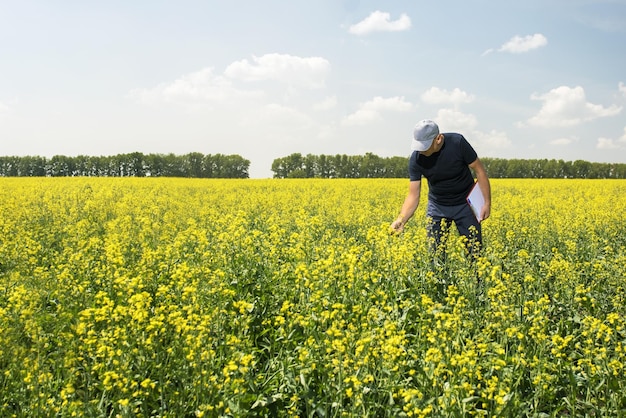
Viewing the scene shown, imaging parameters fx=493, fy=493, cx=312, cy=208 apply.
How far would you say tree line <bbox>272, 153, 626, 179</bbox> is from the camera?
253 ft

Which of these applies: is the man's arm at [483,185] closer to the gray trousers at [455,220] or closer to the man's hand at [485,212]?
the man's hand at [485,212]

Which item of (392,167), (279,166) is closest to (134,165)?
(279,166)

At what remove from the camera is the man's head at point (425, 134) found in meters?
6.14

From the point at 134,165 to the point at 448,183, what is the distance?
260ft

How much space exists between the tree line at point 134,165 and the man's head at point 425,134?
230ft

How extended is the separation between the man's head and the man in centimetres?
8

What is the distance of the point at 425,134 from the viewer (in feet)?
20.1

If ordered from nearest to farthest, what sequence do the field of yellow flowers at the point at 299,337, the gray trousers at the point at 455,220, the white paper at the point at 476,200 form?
the field of yellow flowers at the point at 299,337, the white paper at the point at 476,200, the gray trousers at the point at 455,220

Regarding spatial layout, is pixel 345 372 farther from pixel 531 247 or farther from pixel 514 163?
pixel 514 163

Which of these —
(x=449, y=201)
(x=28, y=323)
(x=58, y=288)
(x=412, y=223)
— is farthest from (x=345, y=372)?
(x=412, y=223)

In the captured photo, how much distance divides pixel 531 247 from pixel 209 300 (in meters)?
6.61

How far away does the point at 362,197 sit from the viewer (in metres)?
18.5

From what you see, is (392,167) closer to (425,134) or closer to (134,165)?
(134,165)

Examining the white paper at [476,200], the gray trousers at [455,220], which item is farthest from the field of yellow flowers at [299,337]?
the white paper at [476,200]
